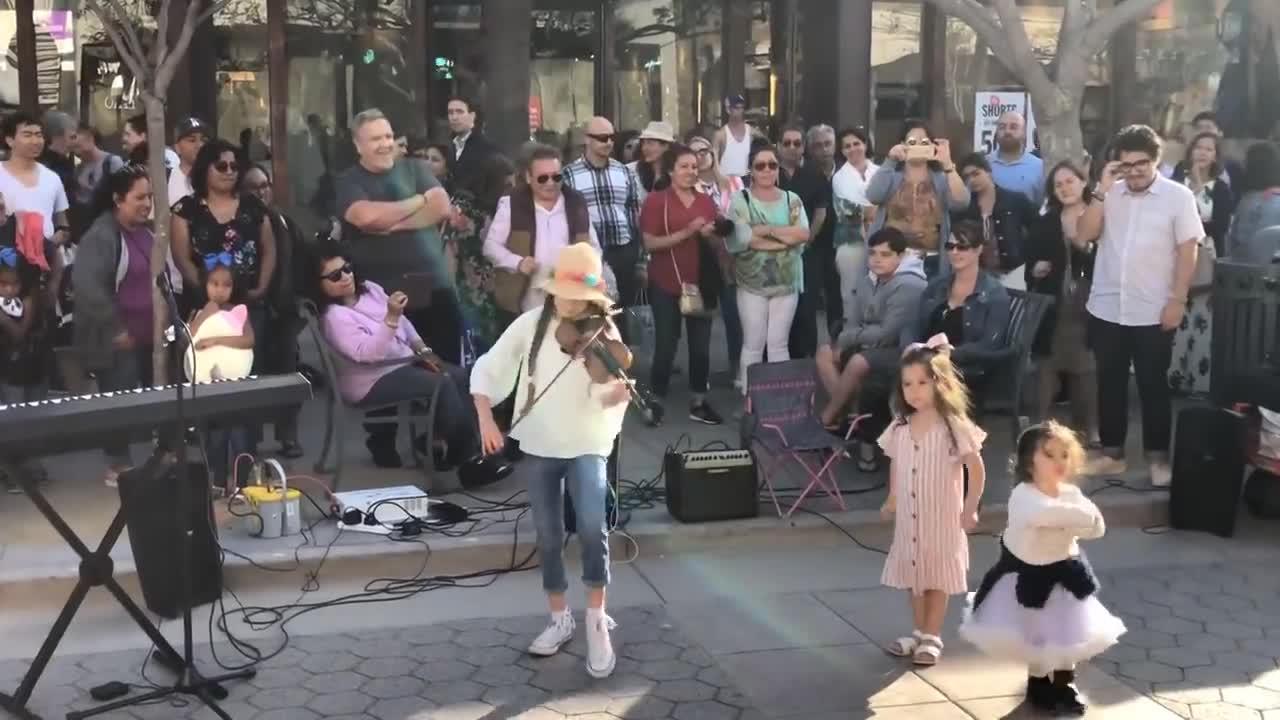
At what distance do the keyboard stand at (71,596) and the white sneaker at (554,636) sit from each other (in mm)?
1319

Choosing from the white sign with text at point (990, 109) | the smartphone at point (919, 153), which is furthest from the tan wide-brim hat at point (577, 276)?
the white sign with text at point (990, 109)

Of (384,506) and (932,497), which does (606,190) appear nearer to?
(384,506)

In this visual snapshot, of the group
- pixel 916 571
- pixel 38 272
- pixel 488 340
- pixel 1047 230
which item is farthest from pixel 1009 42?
pixel 38 272

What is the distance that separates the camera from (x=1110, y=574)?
6.68m

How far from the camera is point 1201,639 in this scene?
579cm

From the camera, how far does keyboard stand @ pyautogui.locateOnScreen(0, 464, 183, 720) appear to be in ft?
16.1

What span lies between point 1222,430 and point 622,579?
3.15 meters

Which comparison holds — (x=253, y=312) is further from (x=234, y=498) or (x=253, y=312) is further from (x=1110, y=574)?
(x=1110, y=574)

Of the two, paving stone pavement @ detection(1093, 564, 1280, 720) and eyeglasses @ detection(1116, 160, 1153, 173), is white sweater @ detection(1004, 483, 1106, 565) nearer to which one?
paving stone pavement @ detection(1093, 564, 1280, 720)

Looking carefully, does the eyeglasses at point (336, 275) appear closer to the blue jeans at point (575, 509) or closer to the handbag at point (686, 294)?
the handbag at point (686, 294)

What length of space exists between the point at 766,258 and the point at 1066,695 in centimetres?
451

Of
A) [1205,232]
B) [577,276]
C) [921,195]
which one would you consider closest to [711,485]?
[577,276]

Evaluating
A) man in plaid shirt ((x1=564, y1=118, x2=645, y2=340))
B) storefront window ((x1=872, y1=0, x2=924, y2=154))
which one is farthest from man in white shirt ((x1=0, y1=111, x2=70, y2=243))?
storefront window ((x1=872, y1=0, x2=924, y2=154))

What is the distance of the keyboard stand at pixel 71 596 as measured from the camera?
4.89 meters
